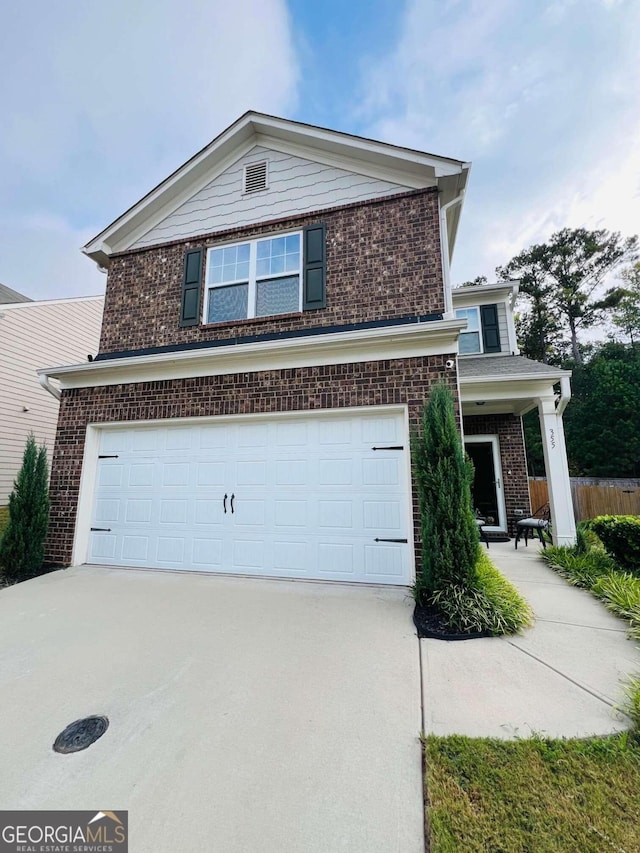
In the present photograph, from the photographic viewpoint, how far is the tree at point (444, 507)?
13.2 ft

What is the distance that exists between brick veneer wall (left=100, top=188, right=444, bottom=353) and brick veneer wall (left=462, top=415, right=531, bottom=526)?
4.85m

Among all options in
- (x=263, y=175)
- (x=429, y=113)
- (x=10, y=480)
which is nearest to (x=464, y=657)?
(x=263, y=175)

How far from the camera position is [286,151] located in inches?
283

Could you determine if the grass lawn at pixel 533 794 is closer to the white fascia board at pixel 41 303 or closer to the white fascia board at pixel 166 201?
the white fascia board at pixel 166 201

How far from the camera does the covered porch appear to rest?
282 inches

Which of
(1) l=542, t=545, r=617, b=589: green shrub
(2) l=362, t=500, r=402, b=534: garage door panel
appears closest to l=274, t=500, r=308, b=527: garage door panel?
(2) l=362, t=500, r=402, b=534: garage door panel

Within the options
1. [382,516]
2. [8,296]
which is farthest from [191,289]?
[8,296]

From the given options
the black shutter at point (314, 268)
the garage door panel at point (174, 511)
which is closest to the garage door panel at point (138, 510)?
the garage door panel at point (174, 511)

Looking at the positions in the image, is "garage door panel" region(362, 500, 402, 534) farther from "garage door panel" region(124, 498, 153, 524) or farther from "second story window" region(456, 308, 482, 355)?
"second story window" region(456, 308, 482, 355)

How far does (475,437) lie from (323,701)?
8110 mm

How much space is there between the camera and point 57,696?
9.20 ft
